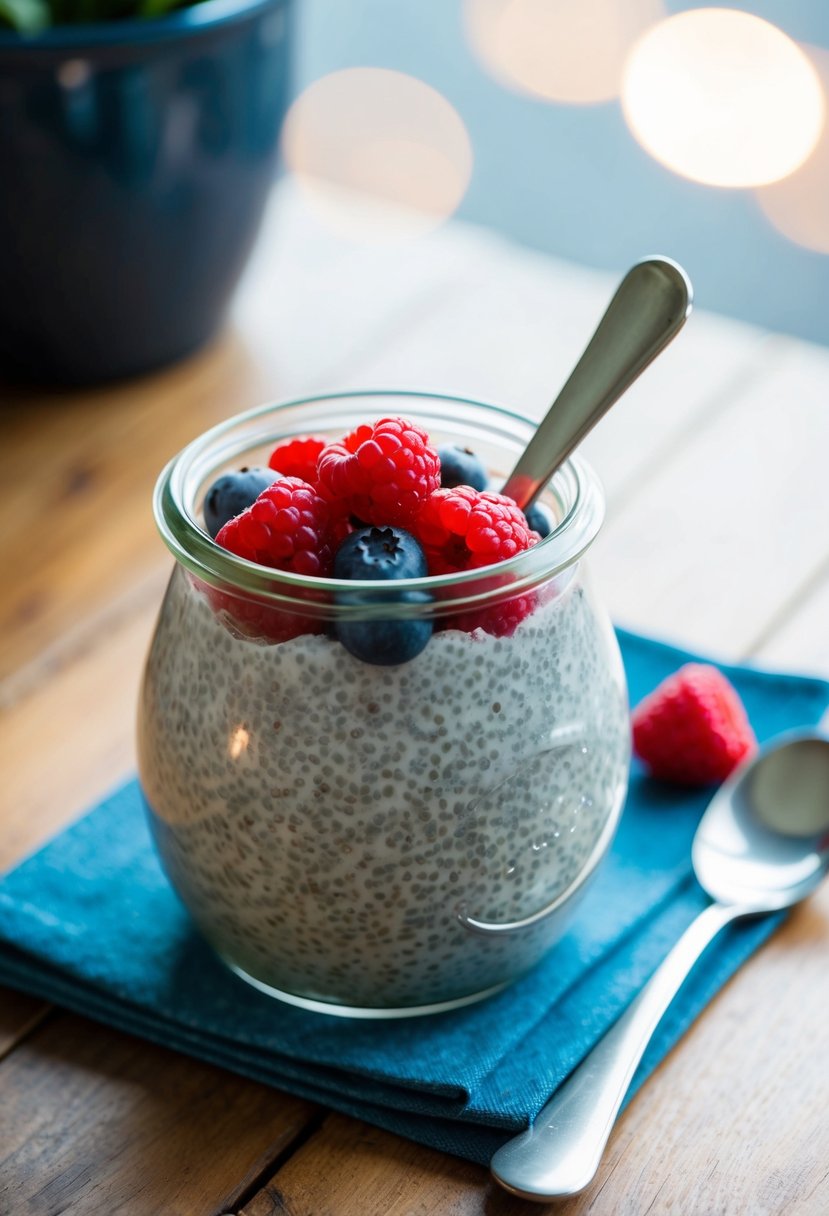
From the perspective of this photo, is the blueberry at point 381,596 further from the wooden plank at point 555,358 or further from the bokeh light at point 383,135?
the bokeh light at point 383,135

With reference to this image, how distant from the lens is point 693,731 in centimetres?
70

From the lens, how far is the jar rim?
497 millimetres

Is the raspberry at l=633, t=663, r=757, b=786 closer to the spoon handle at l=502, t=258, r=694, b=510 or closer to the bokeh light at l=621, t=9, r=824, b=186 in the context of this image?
the spoon handle at l=502, t=258, r=694, b=510

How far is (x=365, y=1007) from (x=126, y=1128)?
108 millimetres

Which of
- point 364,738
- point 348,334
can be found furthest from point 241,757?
point 348,334

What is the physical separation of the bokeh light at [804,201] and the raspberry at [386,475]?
7.04 ft

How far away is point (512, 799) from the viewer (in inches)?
21.0

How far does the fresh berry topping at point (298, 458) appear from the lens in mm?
585

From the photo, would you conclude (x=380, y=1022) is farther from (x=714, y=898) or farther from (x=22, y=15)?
(x=22, y=15)

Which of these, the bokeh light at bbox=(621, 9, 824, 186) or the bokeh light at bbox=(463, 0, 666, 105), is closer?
the bokeh light at bbox=(621, 9, 824, 186)

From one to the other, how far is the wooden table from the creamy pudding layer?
0.07m

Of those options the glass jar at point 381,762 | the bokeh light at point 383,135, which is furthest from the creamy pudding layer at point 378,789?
the bokeh light at point 383,135

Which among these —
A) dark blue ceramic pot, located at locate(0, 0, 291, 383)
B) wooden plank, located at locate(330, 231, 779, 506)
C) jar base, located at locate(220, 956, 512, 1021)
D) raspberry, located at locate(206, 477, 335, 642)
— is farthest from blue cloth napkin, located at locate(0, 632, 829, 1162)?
dark blue ceramic pot, located at locate(0, 0, 291, 383)

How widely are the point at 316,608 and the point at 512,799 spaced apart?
0.37 feet
